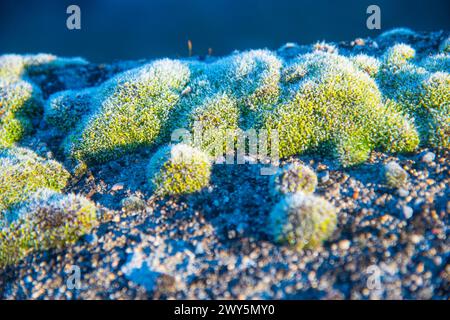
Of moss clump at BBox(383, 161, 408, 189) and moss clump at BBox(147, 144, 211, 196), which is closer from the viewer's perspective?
moss clump at BBox(383, 161, 408, 189)

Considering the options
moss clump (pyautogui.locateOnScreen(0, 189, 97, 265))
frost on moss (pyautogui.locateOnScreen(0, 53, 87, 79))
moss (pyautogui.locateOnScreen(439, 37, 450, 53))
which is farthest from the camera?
frost on moss (pyautogui.locateOnScreen(0, 53, 87, 79))

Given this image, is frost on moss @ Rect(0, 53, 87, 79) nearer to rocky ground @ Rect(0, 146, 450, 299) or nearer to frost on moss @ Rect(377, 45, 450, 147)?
rocky ground @ Rect(0, 146, 450, 299)

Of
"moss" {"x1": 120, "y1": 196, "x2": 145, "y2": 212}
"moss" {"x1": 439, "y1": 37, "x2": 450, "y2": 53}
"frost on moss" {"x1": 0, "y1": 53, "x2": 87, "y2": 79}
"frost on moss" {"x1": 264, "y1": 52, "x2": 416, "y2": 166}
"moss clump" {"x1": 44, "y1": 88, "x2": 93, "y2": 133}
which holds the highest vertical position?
"frost on moss" {"x1": 0, "y1": 53, "x2": 87, "y2": 79}

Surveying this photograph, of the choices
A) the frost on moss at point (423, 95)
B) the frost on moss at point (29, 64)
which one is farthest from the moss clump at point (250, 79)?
the frost on moss at point (29, 64)

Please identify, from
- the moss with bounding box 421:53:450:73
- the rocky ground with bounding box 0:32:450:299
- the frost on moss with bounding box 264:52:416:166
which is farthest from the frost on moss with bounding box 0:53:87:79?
the moss with bounding box 421:53:450:73

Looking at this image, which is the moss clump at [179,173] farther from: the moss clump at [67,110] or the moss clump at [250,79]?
the moss clump at [67,110]

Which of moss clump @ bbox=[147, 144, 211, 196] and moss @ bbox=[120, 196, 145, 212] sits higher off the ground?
moss clump @ bbox=[147, 144, 211, 196]
